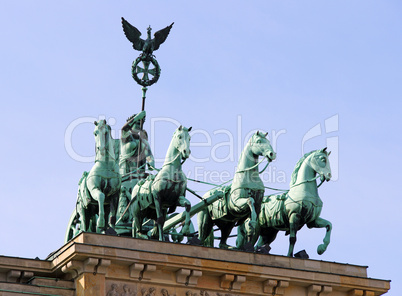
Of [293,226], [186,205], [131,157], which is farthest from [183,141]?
[131,157]

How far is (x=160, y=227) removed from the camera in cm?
3744

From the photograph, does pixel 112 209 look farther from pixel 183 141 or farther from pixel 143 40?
pixel 143 40

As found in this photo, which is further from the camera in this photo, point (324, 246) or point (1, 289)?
point (324, 246)

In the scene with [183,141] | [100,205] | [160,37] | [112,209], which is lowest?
[100,205]

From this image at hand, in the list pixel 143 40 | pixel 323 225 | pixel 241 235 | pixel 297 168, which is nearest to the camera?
pixel 323 225

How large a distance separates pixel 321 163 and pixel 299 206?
1.21 m

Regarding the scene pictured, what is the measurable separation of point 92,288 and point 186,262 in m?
2.32

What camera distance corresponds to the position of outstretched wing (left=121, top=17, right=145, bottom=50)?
139ft

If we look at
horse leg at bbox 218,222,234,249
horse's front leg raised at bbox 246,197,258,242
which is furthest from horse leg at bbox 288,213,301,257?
horse leg at bbox 218,222,234,249

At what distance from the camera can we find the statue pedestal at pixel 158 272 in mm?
35562

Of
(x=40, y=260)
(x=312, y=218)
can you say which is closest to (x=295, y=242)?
(x=312, y=218)

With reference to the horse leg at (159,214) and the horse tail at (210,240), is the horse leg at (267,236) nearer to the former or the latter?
the horse tail at (210,240)

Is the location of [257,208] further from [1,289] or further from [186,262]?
[1,289]

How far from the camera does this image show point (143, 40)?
42656mm
